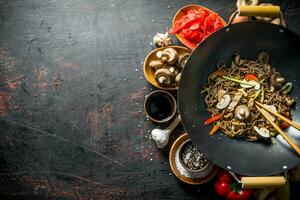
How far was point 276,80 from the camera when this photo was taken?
2863 millimetres

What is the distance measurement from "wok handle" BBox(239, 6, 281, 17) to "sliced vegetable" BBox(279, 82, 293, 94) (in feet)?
1.78

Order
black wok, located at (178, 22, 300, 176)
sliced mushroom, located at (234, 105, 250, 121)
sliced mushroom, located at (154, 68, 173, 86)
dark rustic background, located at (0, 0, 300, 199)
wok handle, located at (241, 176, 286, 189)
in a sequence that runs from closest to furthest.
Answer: wok handle, located at (241, 176, 286, 189) → black wok, located at (178, 22, 300, 176) → sliced mushroom, located at (234, 105, 250, 121) → sliced mushroom, located at (154, 68, 173, 86) → dark rustic background, located at (0, 0, 300, 199)

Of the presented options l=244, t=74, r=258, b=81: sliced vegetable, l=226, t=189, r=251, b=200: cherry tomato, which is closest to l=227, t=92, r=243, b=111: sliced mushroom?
l=244, t=74, r=258, b=81: sliced vegetable

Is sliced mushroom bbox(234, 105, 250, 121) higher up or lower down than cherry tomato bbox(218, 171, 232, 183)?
higher up

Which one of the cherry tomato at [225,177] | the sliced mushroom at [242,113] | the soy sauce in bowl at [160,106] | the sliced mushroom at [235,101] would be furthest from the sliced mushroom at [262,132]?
the soy sauce in bowl at [160,106]

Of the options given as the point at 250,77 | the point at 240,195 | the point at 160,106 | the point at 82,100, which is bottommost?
the point at 240,195

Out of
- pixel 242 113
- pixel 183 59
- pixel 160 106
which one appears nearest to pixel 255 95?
pixel 242 113

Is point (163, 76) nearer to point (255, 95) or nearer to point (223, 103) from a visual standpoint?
point (223, 103)

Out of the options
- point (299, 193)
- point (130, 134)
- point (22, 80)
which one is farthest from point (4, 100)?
point (299, 193)

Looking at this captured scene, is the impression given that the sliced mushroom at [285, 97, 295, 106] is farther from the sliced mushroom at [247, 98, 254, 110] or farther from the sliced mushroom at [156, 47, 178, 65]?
the sliced mushroom at [156, 47, 178, 65]

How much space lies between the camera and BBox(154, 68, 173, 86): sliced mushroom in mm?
3043

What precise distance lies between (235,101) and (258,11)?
0.66m

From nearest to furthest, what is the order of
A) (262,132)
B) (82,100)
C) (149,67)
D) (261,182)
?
(261,182)
(262,132)
(149,67)
(82,100)

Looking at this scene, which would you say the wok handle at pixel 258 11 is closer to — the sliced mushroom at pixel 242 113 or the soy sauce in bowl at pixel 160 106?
the sliced mushroom at pixel 242 113
